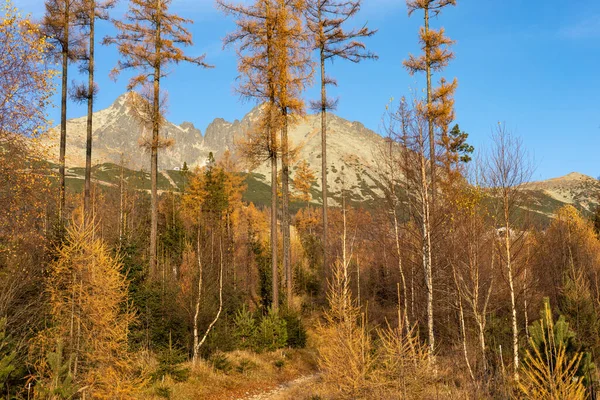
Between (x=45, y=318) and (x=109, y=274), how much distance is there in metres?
1.57

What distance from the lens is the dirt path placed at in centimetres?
1169

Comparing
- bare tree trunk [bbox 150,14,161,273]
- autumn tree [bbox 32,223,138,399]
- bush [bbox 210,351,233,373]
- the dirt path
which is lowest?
the dirt path

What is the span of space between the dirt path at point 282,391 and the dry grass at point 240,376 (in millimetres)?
221

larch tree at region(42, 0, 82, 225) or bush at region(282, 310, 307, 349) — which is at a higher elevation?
larch tree at region(42, 0, 82, 225)

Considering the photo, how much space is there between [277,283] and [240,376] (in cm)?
453

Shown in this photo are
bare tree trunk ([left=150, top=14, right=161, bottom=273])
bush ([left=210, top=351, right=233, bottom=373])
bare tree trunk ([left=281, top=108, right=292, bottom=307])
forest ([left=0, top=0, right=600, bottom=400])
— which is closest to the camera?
forest ([left=0, top=0, right=600, bottom=400])

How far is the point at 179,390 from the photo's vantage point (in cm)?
1105

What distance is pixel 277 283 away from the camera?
1709cm

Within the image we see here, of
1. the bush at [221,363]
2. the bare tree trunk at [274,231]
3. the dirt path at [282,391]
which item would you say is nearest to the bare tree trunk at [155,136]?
the bare tree trunk at [274,231]

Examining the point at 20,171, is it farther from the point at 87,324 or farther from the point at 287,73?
the point at 287,73

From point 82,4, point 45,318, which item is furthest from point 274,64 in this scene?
point 45,318

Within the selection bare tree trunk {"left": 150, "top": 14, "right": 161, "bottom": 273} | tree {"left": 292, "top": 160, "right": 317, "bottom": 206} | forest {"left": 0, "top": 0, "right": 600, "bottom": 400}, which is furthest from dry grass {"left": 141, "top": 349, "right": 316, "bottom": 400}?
tree {"left": 292, "top": 160, "right": 317, "bottom": 206}

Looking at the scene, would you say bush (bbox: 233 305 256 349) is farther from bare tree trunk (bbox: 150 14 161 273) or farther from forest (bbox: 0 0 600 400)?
bare tree trunk (bbox: 150 14 161 273)

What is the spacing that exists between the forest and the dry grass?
65 millimetres
